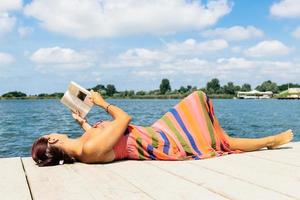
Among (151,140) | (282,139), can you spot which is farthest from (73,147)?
(282,139)

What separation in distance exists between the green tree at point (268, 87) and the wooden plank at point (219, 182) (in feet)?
469

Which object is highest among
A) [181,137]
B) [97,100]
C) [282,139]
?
[97,100]

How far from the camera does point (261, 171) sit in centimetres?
366

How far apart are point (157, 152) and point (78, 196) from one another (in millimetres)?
1546

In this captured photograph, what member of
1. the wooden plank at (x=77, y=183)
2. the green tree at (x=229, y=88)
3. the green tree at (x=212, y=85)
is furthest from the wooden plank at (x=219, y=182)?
the green tree at (x=229, y=88)

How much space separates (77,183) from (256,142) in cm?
246

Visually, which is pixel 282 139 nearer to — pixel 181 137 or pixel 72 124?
pixel 181 137

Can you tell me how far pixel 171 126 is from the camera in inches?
180

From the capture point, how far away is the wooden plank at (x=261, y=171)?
3062mm

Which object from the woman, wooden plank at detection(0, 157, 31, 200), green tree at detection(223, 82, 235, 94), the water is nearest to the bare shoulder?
the woman

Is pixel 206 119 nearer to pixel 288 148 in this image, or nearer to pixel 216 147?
pixel 216 147

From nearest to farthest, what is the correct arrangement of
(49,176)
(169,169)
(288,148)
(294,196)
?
(294,196) < (49,176) < (169,169) < (288,148)

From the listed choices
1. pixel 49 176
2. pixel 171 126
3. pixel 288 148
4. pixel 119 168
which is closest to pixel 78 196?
pixel 49 176

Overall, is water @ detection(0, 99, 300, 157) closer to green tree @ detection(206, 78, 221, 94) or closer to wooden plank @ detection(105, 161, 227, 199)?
wooden plank @ detection(105, 161, 227, 199)
